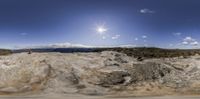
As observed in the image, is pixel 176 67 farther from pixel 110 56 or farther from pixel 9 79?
pixel 9 79

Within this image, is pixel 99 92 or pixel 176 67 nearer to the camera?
pixel 99 92

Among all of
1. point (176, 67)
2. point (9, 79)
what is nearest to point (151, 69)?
point (176, 67)

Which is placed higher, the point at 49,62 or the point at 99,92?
the point at 49,62

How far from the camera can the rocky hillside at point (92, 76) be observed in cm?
2597

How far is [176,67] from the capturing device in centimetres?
2983

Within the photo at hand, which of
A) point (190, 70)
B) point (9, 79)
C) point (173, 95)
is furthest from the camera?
point (190, 70)

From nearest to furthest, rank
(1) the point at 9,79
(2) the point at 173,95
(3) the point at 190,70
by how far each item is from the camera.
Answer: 1. (2) the point at 173,95
2. (1) the point at 9,79
3. (3) the point at 190,70

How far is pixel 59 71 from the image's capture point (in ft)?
89.7

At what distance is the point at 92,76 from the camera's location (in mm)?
27391

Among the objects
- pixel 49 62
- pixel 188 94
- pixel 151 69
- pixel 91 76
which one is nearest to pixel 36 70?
pixel 49 62

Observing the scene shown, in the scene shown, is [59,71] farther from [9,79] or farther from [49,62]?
[9,79]

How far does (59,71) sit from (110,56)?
5.36 m

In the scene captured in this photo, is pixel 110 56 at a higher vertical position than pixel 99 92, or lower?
higher

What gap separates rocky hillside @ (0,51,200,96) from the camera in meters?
26.0
